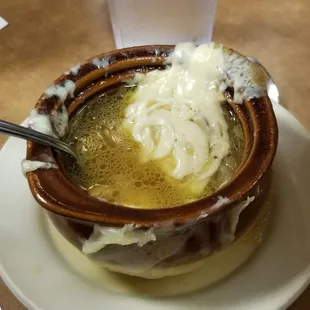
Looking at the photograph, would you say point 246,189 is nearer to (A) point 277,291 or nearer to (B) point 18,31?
(A) point 277,291

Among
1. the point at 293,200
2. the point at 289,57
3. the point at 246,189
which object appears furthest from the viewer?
the point at 289,57

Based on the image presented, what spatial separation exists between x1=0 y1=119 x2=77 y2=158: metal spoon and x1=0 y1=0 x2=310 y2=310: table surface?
33cm

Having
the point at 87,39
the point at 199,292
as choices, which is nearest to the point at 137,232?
the point at 199,292

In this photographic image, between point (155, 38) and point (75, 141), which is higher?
point (155, 38)

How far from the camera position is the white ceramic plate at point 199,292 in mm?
563

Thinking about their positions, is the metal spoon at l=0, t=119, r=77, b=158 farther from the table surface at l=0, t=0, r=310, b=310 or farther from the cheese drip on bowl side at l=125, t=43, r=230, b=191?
the table surface at l=0, t=0, r=310, b=310

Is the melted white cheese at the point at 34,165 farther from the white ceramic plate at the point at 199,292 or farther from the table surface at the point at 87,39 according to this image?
the table surface at the point at 87,39

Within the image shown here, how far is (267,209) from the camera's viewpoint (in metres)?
0.64

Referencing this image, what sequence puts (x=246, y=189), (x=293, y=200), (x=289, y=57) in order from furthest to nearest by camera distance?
(x=289, y=57)
(x=293, y=200)
(x=246, y=189)

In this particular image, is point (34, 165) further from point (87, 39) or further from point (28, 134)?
point (87, 39)

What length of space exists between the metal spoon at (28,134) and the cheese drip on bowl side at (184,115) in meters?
0.11

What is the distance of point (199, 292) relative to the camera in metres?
0.58

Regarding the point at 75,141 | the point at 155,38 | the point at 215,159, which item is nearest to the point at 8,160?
the point at 75,141

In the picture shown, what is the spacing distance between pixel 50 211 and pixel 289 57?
0.61m
